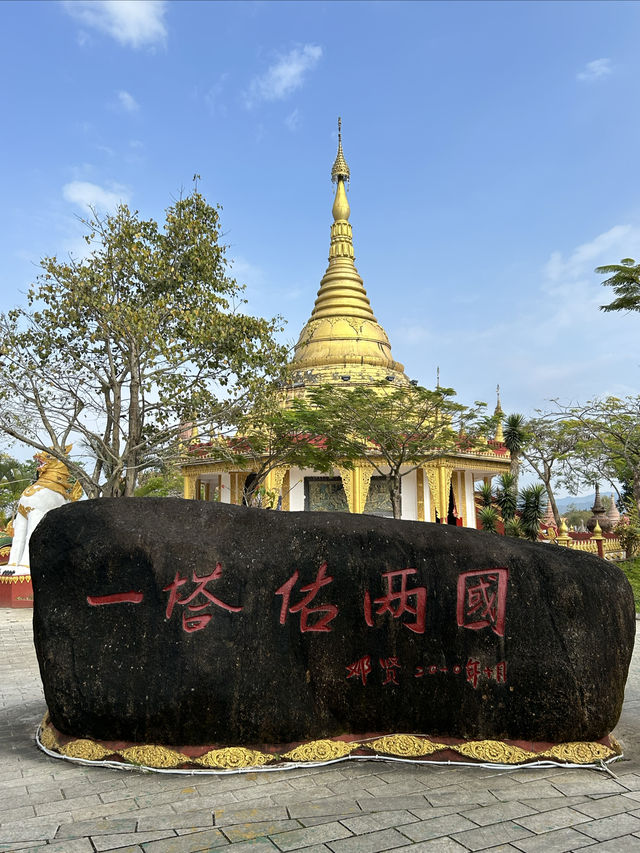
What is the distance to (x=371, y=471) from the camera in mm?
24375

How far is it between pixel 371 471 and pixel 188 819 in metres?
20.6

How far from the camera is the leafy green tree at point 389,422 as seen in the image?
65.2 ft

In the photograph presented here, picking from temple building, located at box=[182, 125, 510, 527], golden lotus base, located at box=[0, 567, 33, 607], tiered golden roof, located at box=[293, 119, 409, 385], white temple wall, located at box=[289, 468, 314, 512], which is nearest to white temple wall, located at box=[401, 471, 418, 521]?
temple building, located at box=[182, 125, 510, 527]

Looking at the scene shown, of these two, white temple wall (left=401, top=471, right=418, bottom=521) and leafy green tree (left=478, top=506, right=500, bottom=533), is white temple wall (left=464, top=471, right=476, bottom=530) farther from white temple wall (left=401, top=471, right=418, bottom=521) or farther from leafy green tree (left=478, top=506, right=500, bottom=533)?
white temple wall (left=401, top=471, right=418, bottom=521)

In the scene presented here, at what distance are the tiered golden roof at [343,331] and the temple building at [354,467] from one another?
47 mm

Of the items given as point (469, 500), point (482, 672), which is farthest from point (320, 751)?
point (469, 500)

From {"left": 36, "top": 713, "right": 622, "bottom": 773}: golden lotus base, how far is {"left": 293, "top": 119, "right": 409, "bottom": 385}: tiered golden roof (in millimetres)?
22122

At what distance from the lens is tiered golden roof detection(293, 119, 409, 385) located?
2872 cm

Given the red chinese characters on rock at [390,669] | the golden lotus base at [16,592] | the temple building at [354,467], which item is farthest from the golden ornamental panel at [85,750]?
the temple building at [354,467]

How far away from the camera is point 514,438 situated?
30.2 meters

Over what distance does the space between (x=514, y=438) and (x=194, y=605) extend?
27.1 m

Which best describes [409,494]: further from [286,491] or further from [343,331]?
[343,331]

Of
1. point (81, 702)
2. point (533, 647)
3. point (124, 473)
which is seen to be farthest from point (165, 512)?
point (124, 473)

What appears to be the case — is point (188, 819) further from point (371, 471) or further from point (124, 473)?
point (371, 471)
